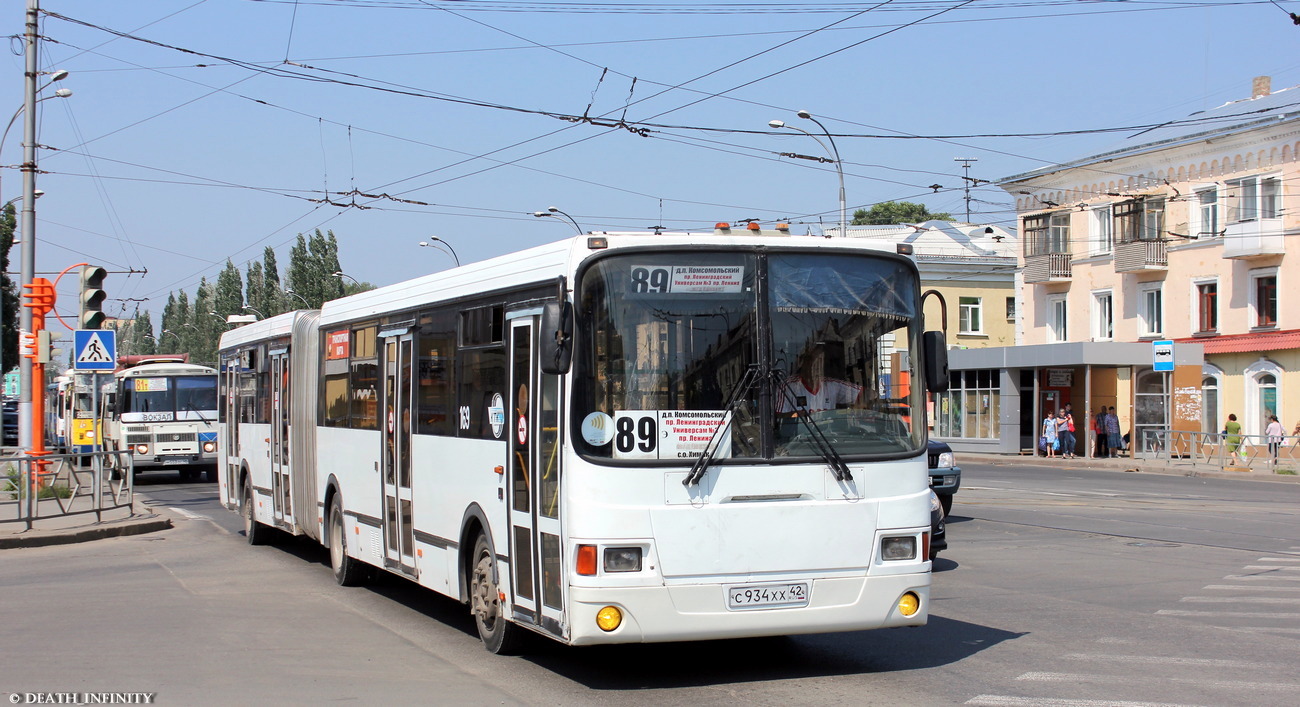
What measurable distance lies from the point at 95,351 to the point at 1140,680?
1707 centimetres

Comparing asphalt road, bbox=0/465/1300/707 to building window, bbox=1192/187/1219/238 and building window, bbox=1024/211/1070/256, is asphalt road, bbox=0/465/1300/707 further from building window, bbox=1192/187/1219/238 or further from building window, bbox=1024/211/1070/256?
building window, bbox=1024/211/1070/256

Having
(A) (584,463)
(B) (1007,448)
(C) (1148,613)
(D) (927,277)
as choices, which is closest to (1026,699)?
(A) (584,463)

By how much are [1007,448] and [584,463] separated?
131 feet

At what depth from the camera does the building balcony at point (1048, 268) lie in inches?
1991

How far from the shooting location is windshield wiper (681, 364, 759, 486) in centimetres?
742

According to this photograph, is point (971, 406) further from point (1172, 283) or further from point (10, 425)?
point (10, 425)

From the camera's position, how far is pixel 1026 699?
7262 mm

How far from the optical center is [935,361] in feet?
27.0

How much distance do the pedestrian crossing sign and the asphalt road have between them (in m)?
4.68

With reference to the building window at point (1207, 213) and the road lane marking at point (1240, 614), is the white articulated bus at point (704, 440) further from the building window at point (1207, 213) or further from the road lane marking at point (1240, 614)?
the building window at point (1207, 213)

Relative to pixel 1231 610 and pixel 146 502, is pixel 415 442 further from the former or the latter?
pixel 146 502

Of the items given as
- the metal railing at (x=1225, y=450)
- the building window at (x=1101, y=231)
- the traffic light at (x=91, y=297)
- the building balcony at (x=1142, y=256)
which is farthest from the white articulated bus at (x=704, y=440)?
the building window at (x=1101, y=231)

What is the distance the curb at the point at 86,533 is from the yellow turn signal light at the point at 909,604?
12412 mm

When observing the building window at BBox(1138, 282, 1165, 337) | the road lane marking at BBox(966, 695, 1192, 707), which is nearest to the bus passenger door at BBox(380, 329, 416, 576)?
the road lane marking at BBox(966, 695, 1192, 707)
